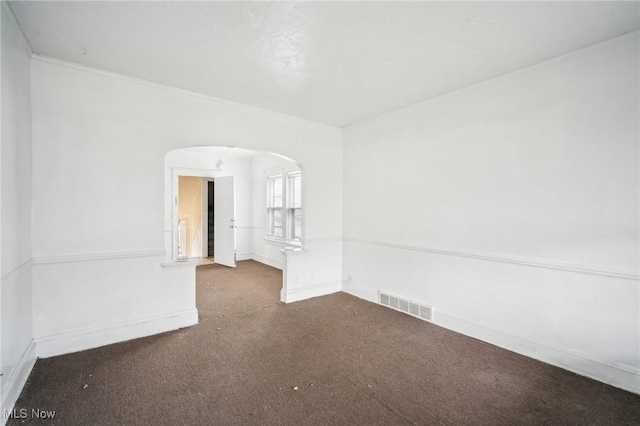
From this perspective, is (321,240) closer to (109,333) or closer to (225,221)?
(109,333)

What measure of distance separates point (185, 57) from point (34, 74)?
50.6 inches

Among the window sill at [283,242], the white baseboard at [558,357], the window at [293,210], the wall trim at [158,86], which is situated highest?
the wall trim at [158,86]

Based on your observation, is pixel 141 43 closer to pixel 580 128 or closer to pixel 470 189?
pixel 470 189

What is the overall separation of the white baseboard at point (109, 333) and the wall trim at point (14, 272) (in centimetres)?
68

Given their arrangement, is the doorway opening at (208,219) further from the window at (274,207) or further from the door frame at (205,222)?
the window at (274,207)

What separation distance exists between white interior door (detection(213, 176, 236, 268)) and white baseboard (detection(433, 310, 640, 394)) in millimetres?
4529

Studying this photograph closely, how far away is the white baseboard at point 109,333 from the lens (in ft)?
8.14

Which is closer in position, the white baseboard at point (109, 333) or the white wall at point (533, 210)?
the white wall at point (533, 210)

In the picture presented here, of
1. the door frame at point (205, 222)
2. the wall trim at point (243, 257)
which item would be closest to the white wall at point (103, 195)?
the wall trim at point (243, 257)

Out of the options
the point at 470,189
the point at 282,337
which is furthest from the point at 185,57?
the point at 470,189

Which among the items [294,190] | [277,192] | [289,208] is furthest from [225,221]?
[294,190]

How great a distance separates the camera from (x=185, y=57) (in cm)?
244

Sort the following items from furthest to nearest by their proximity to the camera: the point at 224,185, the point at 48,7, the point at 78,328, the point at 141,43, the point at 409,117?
the point at 224,185 < the point at 409,117 < the point at 78,328 < the point at 141,43 < the point at 48,7

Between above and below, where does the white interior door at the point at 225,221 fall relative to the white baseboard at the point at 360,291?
above
